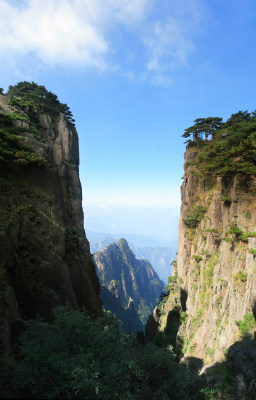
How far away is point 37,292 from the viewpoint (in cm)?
1403

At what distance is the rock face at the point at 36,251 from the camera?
13219mm

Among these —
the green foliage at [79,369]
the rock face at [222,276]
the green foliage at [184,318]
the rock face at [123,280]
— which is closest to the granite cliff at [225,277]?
the rock face at [222,276]

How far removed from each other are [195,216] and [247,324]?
21149 mm

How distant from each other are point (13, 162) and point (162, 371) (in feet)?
59.1

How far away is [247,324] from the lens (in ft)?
46.8

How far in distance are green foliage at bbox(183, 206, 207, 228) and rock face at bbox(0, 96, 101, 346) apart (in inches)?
795

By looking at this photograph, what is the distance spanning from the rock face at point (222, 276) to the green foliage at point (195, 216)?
0.11 meters

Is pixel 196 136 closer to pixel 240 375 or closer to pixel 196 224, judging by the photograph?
pixel 196 224

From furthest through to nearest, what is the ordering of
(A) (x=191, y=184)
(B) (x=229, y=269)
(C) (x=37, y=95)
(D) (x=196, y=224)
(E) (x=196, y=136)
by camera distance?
(E) (x=196, y=136) < (A) (x=191, y=184) < (D) (x=196, y=224) < (C) (x=37, y=95) < (B) (x=229, y=269)

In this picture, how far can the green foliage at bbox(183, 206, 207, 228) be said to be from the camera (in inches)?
1300

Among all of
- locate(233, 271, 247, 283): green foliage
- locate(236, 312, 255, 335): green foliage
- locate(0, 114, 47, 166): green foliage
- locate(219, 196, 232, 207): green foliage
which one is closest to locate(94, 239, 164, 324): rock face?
locate(219, 196, 232, 207): green foliage

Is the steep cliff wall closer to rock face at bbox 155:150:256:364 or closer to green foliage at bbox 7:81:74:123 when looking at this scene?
rock face at bbox 155:150:256:364

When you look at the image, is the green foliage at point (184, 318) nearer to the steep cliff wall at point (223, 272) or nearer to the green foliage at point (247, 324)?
the steep cliff wall at point (223, 272)

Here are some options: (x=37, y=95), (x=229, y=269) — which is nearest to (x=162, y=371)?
(x=229, y=269)
